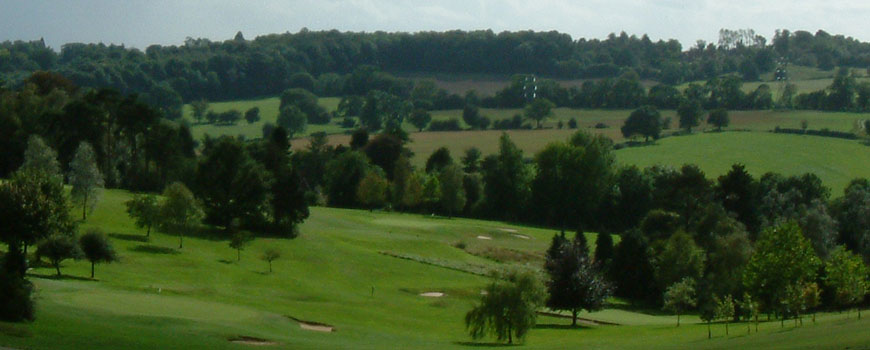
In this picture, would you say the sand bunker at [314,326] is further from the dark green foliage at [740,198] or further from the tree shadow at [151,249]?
the dark green foliage at [740,198]

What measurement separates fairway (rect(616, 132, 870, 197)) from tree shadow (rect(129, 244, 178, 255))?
3165 inches

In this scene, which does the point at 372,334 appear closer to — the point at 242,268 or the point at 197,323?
the point at 197,323

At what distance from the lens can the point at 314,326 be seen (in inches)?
2116

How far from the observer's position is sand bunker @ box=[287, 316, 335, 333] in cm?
5291

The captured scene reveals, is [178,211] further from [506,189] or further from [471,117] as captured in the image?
[471,117]

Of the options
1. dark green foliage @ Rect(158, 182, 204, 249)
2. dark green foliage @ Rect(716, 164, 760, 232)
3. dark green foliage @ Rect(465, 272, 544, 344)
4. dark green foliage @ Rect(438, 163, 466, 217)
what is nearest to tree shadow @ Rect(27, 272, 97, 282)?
dark green foliage @ Rect(158, 182, 204, 249)

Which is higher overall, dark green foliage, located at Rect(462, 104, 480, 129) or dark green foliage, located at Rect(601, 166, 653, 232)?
dark green foliage, located at Rect(462, 104, 480, 129)

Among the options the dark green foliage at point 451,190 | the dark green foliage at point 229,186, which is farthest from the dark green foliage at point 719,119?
the dark green foliage at point 229,186

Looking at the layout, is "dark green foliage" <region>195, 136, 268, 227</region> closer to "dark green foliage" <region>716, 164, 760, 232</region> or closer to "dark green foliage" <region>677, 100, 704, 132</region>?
"dark green foliage" <region>716, 164, 760, 232</region>

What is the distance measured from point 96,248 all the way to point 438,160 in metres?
89.8

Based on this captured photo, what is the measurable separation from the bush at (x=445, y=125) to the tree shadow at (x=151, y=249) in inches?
4736

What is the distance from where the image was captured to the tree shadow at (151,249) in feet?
237

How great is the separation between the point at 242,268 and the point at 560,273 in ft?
65.3

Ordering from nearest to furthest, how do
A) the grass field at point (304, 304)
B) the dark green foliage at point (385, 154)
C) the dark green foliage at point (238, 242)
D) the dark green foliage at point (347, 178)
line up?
the grass field at point (304, 304) < the dark green foliage at point (238, 242) < the dark green foliage at point (347, 178) < the dark green foliage at point (385, 154)
